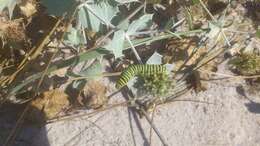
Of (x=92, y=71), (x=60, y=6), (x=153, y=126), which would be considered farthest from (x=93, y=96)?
(x=60, y=6)

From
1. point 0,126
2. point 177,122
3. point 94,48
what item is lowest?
point 177,122

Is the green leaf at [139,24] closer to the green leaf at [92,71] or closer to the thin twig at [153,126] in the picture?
the green leaf at [92,71]

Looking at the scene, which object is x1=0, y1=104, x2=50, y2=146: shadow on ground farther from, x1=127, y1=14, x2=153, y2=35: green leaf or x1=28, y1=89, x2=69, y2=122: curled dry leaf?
x1=127, y1=14, x2=153, y2=35: green leaf

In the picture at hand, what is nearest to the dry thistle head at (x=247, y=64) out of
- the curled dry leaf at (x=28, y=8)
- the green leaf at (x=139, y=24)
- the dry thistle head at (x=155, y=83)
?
the dry thistle head at (x=155, y=83)

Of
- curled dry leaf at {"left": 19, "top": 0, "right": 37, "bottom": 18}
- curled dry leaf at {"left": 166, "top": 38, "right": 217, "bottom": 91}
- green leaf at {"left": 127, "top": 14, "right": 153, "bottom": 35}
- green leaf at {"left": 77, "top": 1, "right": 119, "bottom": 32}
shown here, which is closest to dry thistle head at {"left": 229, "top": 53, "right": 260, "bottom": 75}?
curled dry leaf at {"left": 166, "top": 38, "right": 217, "bottom": 91}

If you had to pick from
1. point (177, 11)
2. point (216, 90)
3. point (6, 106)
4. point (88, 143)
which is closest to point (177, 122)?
point (216, 90)

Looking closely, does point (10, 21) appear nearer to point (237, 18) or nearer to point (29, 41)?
point (29, 41)

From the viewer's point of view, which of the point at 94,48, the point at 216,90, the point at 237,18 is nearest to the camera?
the point at 94,48
